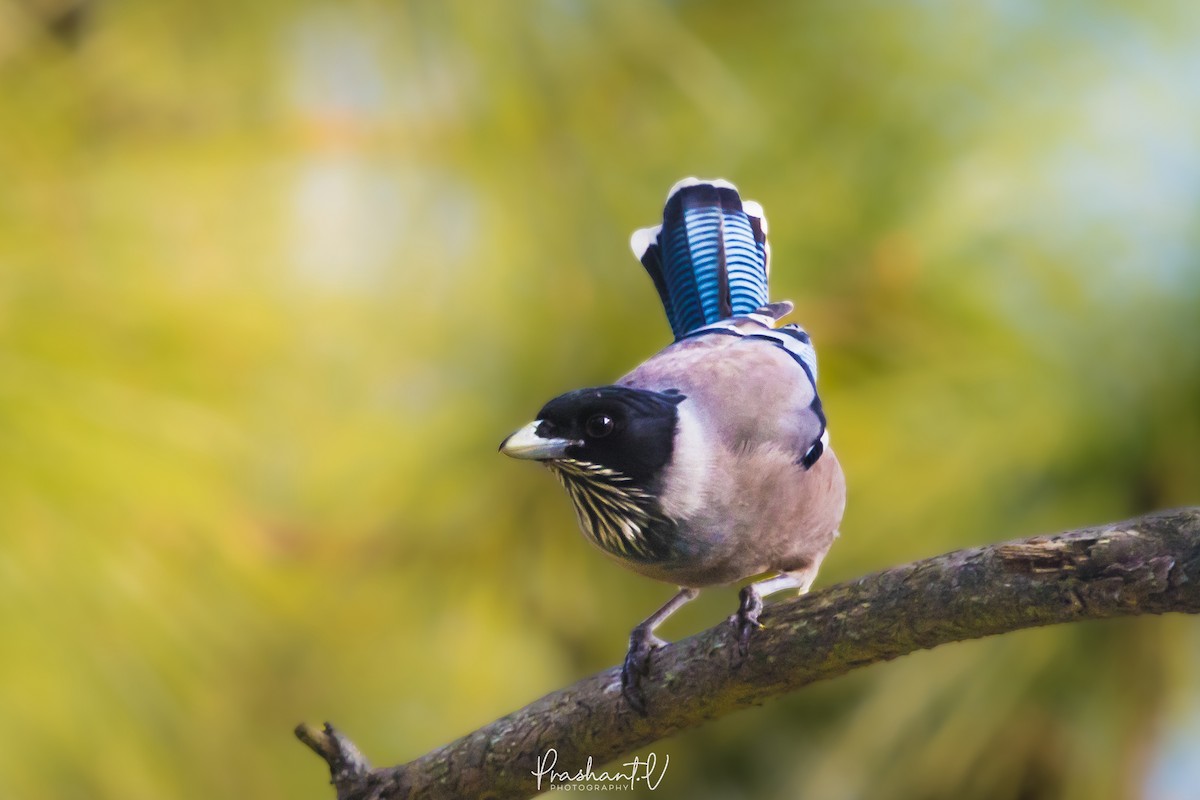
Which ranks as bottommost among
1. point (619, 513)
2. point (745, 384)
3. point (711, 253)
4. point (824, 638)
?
point (824, 638)

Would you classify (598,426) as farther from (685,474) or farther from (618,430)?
(685,474)

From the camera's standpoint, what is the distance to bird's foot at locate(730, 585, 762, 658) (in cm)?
142

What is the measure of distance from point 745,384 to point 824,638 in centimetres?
45

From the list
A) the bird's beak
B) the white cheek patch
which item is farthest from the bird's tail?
the bird's beak

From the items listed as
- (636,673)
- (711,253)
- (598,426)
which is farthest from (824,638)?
(711,253)

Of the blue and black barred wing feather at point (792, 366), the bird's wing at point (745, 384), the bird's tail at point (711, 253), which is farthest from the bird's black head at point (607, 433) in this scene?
the bird's tail at point (711, 253)

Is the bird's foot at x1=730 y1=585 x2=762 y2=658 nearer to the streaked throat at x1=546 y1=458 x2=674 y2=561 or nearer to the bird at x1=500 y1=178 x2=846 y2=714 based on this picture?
the bird at x1=500 y1=178 x2=846 y2=714

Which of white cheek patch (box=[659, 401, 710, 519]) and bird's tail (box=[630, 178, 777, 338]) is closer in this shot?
white cheek patch (box=[659, 401, 710, 519])

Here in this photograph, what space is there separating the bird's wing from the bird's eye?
0.16 m

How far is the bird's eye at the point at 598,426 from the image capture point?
149 cm

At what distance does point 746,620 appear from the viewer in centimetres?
142

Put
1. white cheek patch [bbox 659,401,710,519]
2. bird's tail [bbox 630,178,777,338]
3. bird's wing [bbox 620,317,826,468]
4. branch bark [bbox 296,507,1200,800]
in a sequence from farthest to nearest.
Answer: bird's tail [bbox 630,178,777,338] → bird's wing [bbox 620,317,826,468] → white cheek patch [bbox 659,401,710,519] → branch bark [bbox 296,507,1200,800]

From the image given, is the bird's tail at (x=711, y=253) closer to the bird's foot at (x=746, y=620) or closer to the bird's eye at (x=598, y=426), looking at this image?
the bird's eye at (x=598, y=426)

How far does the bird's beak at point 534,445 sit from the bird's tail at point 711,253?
49 cm
